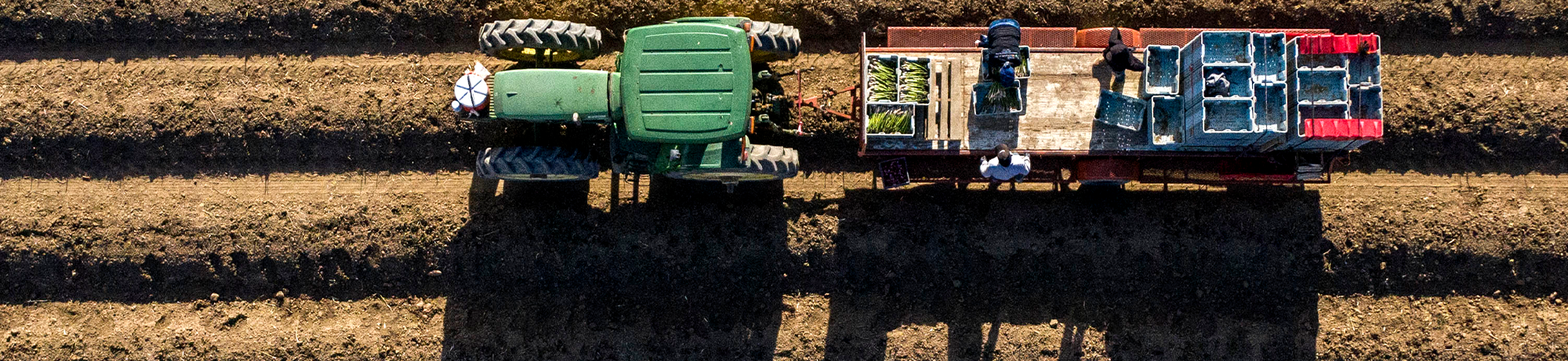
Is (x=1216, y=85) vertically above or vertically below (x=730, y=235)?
above

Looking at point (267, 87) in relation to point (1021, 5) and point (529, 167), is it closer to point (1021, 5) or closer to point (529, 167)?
point (529, 167)

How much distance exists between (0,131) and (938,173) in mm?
14771

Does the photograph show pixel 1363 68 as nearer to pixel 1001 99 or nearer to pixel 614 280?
pixel 1001 99

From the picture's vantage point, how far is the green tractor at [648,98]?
1060 cm

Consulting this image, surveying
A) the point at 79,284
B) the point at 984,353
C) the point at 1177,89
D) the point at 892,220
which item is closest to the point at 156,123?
the point at 79,284

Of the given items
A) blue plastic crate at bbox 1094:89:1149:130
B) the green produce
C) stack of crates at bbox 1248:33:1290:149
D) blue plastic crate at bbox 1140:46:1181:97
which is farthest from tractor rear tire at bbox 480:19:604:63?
stack of crates at bbox 1248:33:1290:149

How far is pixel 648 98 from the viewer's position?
10.6 meters

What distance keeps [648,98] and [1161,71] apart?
6.82 m

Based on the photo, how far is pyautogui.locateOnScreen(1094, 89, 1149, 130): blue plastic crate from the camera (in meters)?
11.0

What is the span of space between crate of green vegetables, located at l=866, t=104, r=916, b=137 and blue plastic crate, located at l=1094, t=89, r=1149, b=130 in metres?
2.53

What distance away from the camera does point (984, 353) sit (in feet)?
41.9

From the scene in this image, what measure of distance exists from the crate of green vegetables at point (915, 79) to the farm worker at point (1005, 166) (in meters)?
1.17

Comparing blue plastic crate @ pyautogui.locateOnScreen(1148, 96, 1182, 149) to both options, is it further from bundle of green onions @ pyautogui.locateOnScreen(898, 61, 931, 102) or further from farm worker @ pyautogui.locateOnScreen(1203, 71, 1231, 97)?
bundle of green onions @ pyautogui.locateOnScreen(898, 61, 931, 102)

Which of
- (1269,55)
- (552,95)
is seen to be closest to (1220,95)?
(1269,55)
